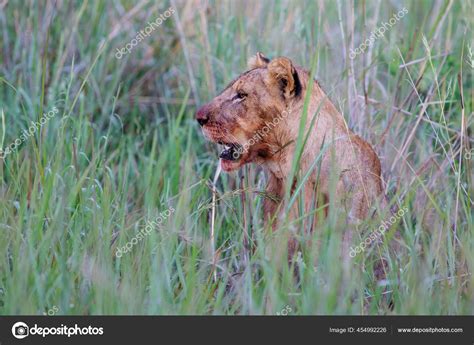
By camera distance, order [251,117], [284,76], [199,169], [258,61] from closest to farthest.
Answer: [284,76], [251,117], [258,61], [199,169]

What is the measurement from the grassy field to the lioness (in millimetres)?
184

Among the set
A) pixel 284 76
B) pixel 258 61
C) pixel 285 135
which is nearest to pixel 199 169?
pixel 258 61

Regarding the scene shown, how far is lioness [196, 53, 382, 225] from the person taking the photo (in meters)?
4.99

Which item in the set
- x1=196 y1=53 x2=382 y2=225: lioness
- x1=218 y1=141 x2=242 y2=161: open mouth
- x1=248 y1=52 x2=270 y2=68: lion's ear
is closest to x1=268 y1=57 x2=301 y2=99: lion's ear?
x1=196 y1=53 x2=382 y2=225: lioness

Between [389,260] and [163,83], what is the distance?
3400 mm

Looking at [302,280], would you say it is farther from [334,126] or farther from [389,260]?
[334,126]

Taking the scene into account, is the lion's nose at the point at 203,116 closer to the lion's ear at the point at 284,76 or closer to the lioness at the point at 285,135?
the lioness at the point at 285,135

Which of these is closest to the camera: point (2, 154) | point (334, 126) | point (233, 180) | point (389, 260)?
point (389, 260)

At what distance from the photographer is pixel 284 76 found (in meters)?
5.13

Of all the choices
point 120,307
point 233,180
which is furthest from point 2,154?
point 120,307

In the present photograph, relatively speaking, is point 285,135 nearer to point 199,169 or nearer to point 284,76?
point 284,76

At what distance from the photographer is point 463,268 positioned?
15.7 ft

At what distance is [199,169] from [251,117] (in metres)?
1.23

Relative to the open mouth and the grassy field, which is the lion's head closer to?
the open mouth
